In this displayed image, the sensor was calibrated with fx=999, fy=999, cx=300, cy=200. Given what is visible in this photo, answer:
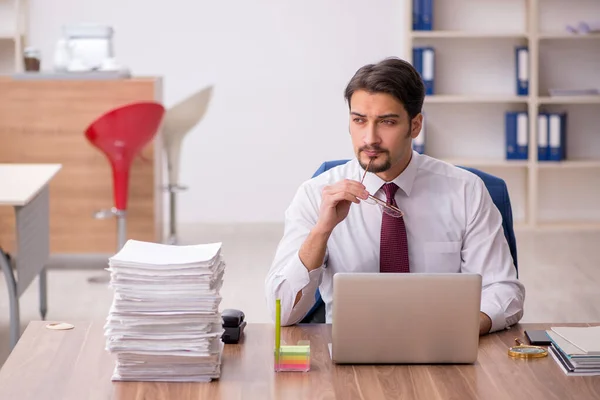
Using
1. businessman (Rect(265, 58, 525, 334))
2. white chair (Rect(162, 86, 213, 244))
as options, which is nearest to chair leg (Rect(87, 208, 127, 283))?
white chair (Rect(162, 86, 213, 244))

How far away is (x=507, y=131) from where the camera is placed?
22.4 feet

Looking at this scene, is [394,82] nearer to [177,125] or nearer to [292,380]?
[292,380]

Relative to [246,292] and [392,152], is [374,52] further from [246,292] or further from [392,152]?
[392,152]

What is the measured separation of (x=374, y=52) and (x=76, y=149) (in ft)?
7.44

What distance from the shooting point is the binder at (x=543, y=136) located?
22.2 ft

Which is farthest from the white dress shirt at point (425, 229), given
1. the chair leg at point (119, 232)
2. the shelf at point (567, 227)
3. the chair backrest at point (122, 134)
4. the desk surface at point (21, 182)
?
the shelf at point (567, 227)

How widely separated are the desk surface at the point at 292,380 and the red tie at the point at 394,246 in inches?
17.0

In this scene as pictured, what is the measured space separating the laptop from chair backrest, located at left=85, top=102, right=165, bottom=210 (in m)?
3.50

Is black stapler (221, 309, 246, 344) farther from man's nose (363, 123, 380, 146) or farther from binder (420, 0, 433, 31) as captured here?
binder (420, 0, 433, 31)

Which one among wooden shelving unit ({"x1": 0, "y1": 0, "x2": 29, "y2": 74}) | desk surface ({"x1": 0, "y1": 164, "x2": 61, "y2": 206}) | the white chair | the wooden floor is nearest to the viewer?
desk surface ({"x1": 0, "y1": 164, "x2": 61, "y2": 206})

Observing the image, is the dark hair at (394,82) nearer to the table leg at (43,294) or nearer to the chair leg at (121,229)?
the table leg at (43,294)

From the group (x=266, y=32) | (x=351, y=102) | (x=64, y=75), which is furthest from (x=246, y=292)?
(x=351, y=102)

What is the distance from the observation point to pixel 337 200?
2312 mm

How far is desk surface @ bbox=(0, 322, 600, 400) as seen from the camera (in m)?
1.91
